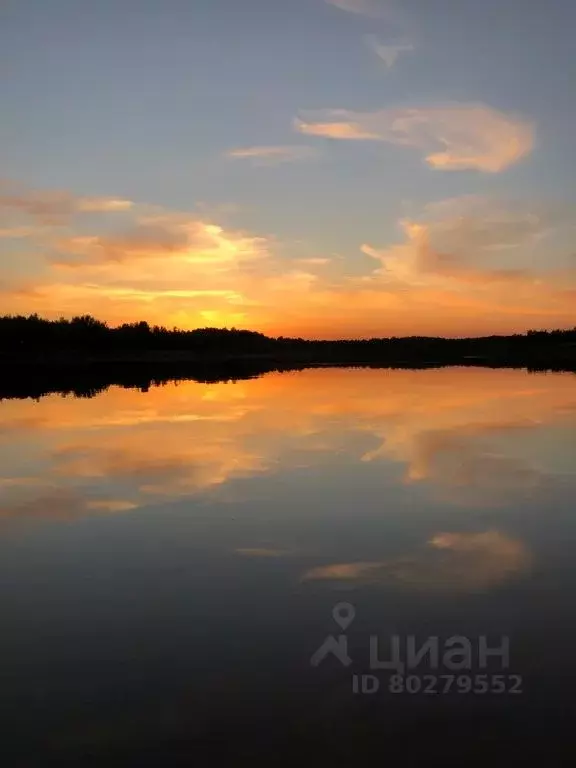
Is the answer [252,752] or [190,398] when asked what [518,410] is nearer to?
[190,398]

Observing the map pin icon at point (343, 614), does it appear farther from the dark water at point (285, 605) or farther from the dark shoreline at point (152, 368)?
the dark shoreline at point (152, 368)

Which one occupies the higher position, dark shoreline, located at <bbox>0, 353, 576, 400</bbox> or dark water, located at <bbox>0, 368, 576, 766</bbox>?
dark shoreline, located at <bbox>0, 353, 576, 400</bbox>

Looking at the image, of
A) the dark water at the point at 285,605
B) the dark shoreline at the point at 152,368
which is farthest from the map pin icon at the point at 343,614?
the dark shoreline at the point at 152,368

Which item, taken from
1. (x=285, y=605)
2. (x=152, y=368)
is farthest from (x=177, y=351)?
(x=285, y=605)

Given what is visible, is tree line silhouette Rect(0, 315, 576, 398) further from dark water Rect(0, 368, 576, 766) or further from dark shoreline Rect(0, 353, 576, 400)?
dark water Rect(0, 368, 576, 766)

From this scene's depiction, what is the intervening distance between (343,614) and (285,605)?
0.57 meters

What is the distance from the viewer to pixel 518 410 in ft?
79.9

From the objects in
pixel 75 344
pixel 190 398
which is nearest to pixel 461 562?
pixel 190 398

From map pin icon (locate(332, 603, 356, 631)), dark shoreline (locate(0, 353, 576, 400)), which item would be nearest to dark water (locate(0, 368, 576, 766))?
map pin icon (locate(332, 603, 356, 631))

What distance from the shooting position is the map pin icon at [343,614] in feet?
21.1

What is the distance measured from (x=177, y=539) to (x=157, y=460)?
6.05 meters

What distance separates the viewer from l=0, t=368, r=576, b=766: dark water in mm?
4789

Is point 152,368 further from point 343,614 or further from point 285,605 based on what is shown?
point 343,614

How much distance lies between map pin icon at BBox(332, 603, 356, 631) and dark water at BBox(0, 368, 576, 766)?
3cm
